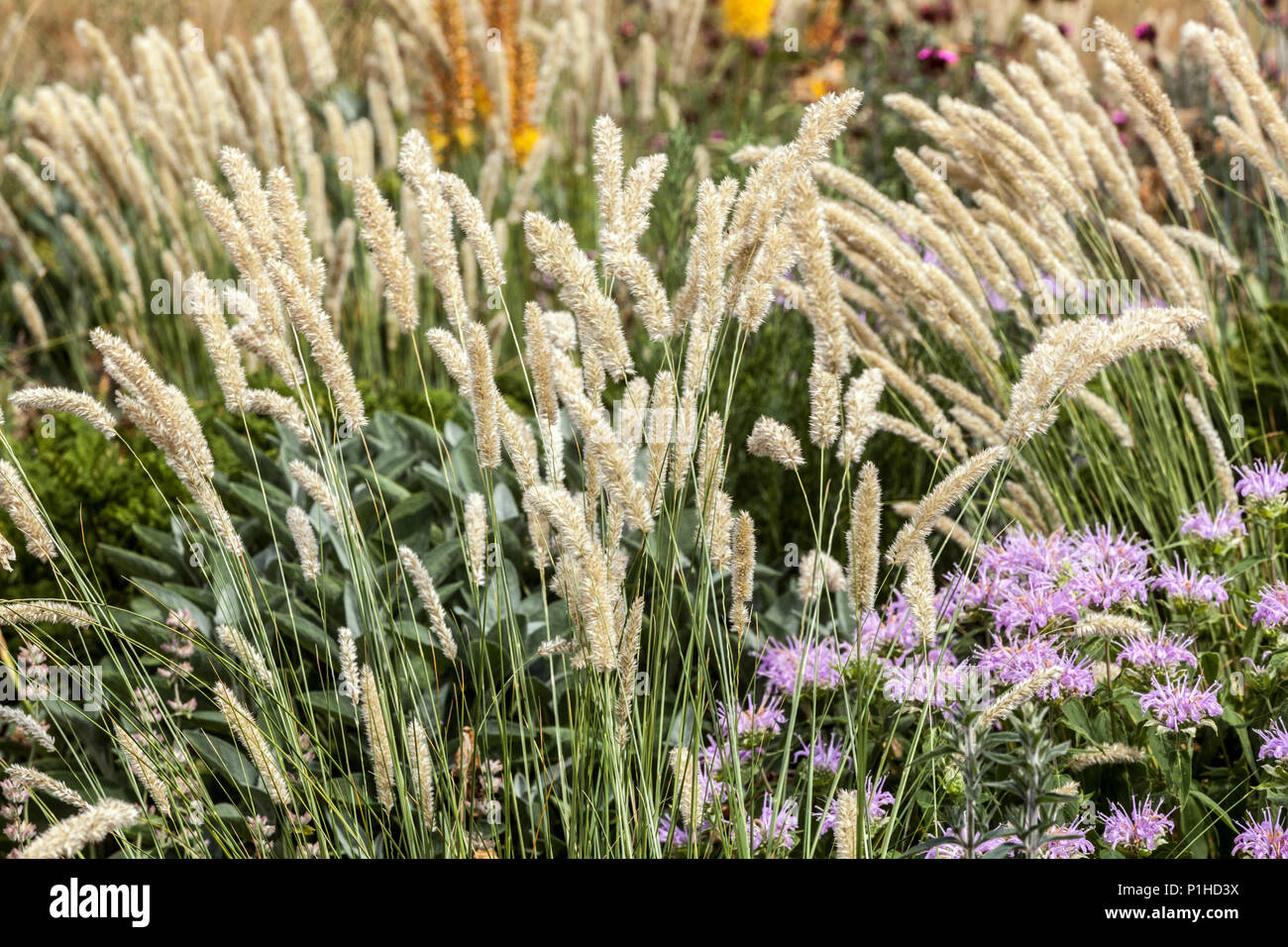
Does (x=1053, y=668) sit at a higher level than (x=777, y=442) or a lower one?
lower

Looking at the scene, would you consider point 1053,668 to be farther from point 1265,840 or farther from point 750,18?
point 750,18

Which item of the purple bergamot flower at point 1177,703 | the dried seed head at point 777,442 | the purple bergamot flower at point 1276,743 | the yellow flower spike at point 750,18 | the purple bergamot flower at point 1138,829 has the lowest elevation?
the purple bergamot flower at point 1138,829

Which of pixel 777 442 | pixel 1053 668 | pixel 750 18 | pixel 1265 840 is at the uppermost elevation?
pixel 750 18

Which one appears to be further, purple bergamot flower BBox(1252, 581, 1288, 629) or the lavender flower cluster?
purple bergamot flower BBox(1252, 581, 1288, 629)

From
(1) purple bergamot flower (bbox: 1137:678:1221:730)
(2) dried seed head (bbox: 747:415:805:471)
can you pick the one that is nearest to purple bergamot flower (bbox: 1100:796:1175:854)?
(1) purple bergamot flower (bbox: 1137:678:1221:730)

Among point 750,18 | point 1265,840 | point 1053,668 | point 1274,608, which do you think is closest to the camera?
point 1053,668

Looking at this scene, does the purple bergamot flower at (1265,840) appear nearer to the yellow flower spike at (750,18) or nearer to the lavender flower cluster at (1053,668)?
the lavender flower cluster at (1053,668)

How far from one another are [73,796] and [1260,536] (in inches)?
80.4

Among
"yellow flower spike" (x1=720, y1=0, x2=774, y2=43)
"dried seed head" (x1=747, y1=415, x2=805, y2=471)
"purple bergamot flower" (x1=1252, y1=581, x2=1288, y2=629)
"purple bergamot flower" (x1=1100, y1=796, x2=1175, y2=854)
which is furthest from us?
"yellow flower spike" (x1=720, y1=0, x2=774, y2=43)

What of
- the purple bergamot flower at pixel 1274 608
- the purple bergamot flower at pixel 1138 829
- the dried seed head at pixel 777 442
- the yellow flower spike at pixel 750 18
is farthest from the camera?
the yellow flower spike at pixel 750 18

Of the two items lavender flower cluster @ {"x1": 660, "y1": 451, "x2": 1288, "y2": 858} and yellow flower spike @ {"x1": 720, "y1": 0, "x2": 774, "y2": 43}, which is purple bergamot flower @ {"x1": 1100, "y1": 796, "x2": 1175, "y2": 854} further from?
yellow flower spike @ {"x1": 720, "y1": 0, "x2": 774, "y2": 43}

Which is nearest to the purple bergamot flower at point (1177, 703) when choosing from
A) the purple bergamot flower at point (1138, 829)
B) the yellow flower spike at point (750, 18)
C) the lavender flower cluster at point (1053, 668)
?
the lavender flower cluster at point (1053, 668)

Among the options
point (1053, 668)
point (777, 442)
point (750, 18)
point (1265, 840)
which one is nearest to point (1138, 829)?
point (1265, 840)
